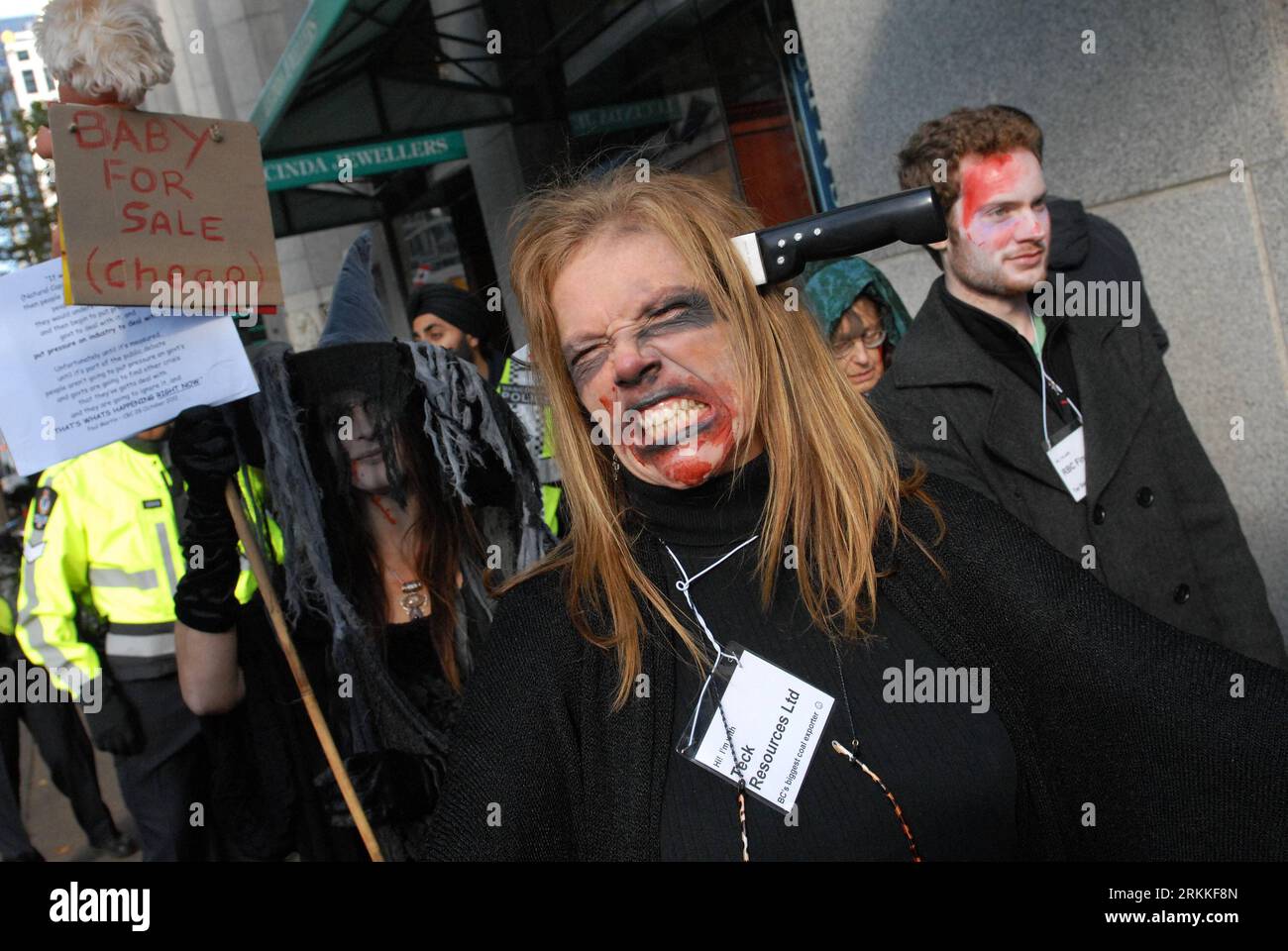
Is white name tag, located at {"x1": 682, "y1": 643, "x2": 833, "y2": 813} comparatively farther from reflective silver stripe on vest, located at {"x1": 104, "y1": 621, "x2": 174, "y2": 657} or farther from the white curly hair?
reflective silver stripe on vest, located at {"x1": 104, "y1": 621, "x2": 174, "y2": 657}

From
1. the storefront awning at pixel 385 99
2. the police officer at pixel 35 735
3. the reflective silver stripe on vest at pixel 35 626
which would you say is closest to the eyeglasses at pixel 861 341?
the reflective silver stripe on vest at pixel 35 626

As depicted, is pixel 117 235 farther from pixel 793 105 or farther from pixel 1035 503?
pixel 793 105

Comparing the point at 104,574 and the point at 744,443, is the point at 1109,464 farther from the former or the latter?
the point at 104,574

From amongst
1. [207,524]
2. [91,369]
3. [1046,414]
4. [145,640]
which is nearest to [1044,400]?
[1046,414]

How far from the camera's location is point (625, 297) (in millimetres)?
1678

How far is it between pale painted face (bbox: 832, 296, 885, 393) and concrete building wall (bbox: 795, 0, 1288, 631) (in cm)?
128

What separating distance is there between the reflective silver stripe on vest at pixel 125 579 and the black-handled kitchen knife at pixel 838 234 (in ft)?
9.14

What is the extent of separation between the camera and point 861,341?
369 centimetres

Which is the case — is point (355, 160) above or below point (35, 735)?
above

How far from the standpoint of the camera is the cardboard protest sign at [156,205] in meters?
2.18

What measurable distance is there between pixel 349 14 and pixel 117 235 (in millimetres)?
6467

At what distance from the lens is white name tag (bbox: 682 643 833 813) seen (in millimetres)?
1536

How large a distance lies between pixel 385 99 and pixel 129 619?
23.0 feet

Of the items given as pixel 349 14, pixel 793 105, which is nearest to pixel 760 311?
pixel 793 105
